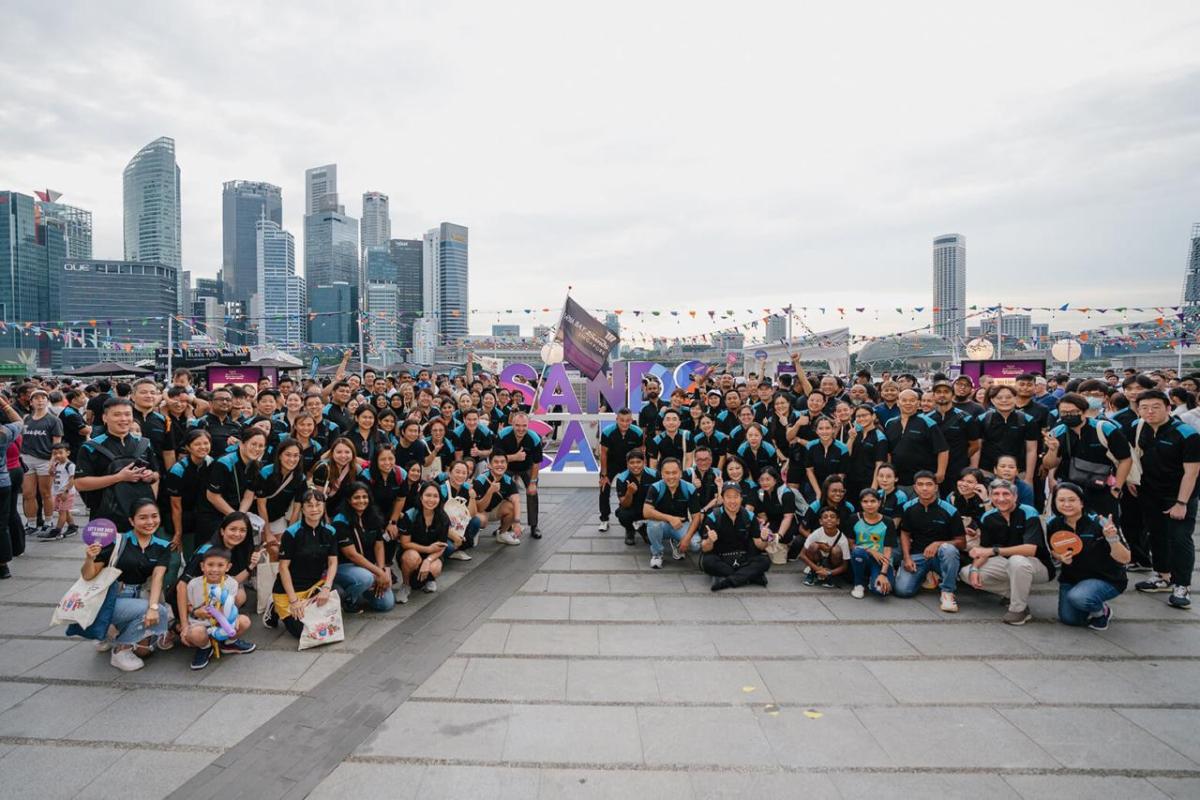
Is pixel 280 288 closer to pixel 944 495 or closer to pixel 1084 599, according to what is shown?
pixel 944 495

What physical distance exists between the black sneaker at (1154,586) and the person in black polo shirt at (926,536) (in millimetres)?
1781

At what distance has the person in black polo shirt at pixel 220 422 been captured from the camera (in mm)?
6414

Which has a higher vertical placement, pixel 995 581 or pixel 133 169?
pixel 133 169

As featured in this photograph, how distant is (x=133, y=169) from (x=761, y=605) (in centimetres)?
21993

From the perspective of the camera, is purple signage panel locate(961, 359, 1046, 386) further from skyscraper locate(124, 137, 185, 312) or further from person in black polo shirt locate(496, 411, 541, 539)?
skyscraper locate(124, 137, 185, 312)

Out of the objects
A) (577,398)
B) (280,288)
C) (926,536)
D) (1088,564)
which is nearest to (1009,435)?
(926,536)

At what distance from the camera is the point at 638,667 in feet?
14.9

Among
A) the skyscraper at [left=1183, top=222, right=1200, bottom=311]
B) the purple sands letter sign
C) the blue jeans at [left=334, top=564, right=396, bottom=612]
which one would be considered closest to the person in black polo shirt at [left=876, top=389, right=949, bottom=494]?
the blue jeans at [left=334, top=564, right=396, bottom=612]

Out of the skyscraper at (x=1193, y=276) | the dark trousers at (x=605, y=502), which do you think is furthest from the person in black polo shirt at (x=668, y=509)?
the skyscraper at (x=1193, y=276)

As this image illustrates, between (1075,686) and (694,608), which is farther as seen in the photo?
(694,608)

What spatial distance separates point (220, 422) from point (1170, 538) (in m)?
9.15

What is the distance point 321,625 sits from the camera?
15.8 ft

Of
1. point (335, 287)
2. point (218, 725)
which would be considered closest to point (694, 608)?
point (218, 725)

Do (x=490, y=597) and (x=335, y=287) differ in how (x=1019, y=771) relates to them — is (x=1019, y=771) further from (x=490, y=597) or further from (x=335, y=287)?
(x=335, y=287)
